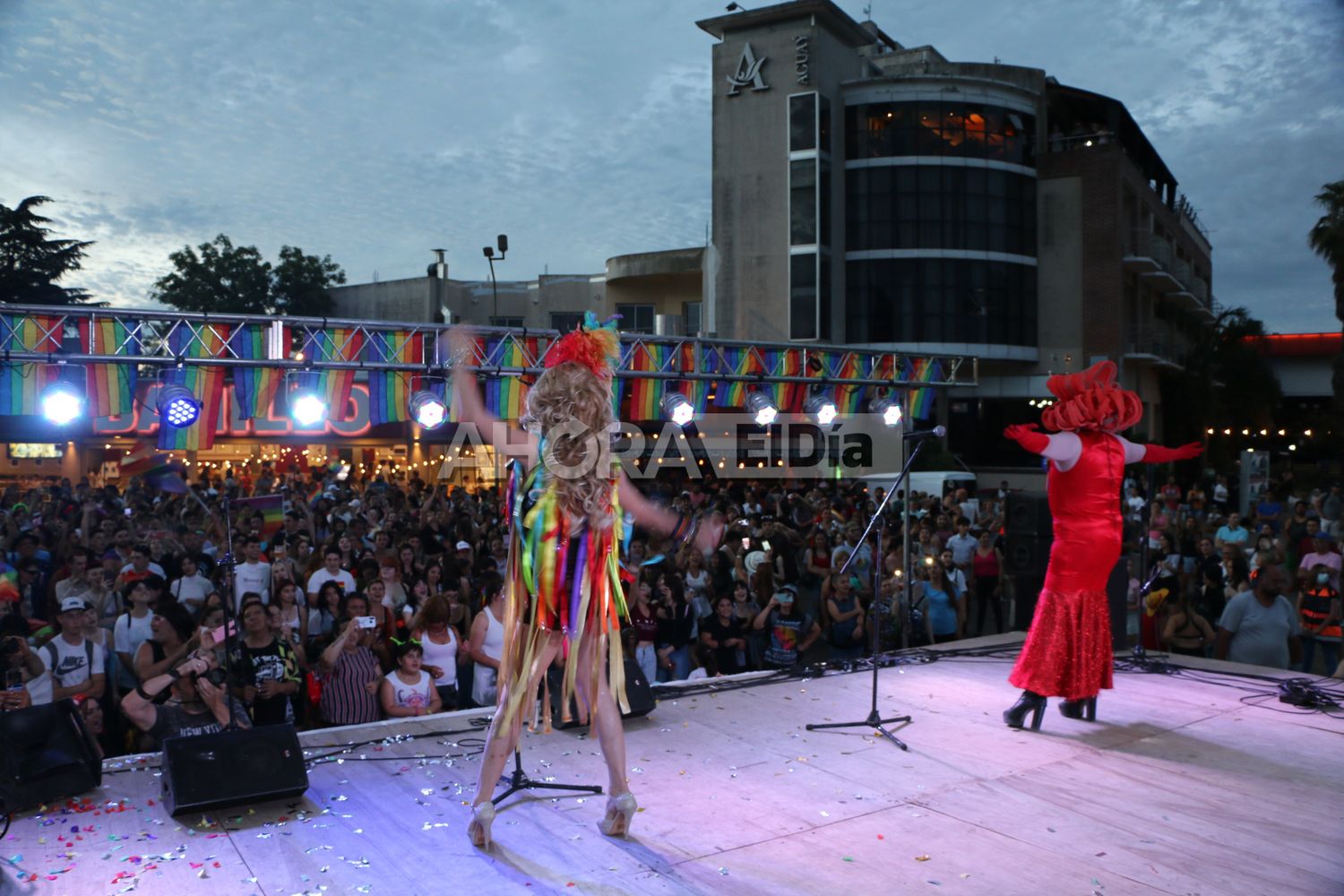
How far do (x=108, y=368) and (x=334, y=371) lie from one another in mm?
1843

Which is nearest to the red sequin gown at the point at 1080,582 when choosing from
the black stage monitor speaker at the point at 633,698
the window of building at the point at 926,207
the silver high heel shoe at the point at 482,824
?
the black stage monitor speaker at the point at 633,698

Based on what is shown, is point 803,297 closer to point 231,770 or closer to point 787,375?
point 787,375

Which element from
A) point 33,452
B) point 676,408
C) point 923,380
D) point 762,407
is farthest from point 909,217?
point 33,452

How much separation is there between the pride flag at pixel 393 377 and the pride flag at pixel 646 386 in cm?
248

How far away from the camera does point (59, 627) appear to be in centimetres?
575

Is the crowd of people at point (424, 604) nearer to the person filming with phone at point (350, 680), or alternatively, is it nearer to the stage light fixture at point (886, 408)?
the person filming with phone at point (350, 680)

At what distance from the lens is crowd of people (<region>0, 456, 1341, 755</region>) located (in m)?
5.49

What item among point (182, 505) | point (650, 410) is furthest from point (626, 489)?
point (182, 505)

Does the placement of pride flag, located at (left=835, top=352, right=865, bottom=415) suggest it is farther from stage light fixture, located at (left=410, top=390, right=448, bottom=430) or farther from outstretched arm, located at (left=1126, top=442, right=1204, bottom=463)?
outstretched arm, located at (left=1126, top=442, right=1204, bottom=463)

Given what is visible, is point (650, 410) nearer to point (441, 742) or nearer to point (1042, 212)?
point (441, 742)

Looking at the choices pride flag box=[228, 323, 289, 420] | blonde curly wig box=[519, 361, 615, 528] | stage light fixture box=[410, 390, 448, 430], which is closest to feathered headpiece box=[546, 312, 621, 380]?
blonde curly wig box=[519, 361, 615, 528]

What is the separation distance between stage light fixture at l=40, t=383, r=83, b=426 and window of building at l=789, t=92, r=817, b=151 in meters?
21.1

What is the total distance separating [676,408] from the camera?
11.8m

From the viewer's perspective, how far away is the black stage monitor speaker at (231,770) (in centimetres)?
392
